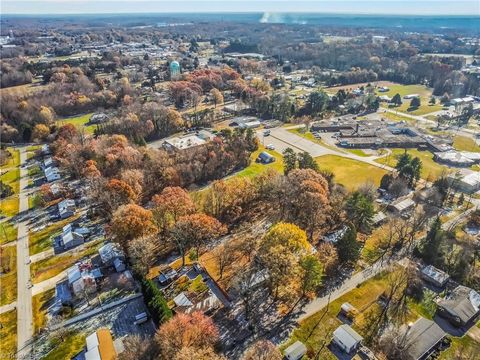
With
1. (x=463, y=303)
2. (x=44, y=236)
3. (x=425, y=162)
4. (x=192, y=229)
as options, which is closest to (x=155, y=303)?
(x=192, y=229)

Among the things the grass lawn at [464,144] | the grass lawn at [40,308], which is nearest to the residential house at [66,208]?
the grass lawn at [40,308]

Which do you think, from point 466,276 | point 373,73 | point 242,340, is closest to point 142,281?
point 242,340

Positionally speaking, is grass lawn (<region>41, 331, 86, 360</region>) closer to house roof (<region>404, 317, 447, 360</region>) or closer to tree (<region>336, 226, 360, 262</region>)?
tree (<region>336, 226, 360, 262</region>)

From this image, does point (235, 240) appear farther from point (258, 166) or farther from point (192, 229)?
point (258, 166)

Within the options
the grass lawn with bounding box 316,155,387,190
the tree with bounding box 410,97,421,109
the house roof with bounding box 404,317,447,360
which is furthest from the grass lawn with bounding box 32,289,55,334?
the tree with bounding box 410,97,421,109

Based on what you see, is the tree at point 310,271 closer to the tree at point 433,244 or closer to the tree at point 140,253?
the tree at point 433,244

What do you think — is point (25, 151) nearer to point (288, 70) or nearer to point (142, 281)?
point (142, 281)
